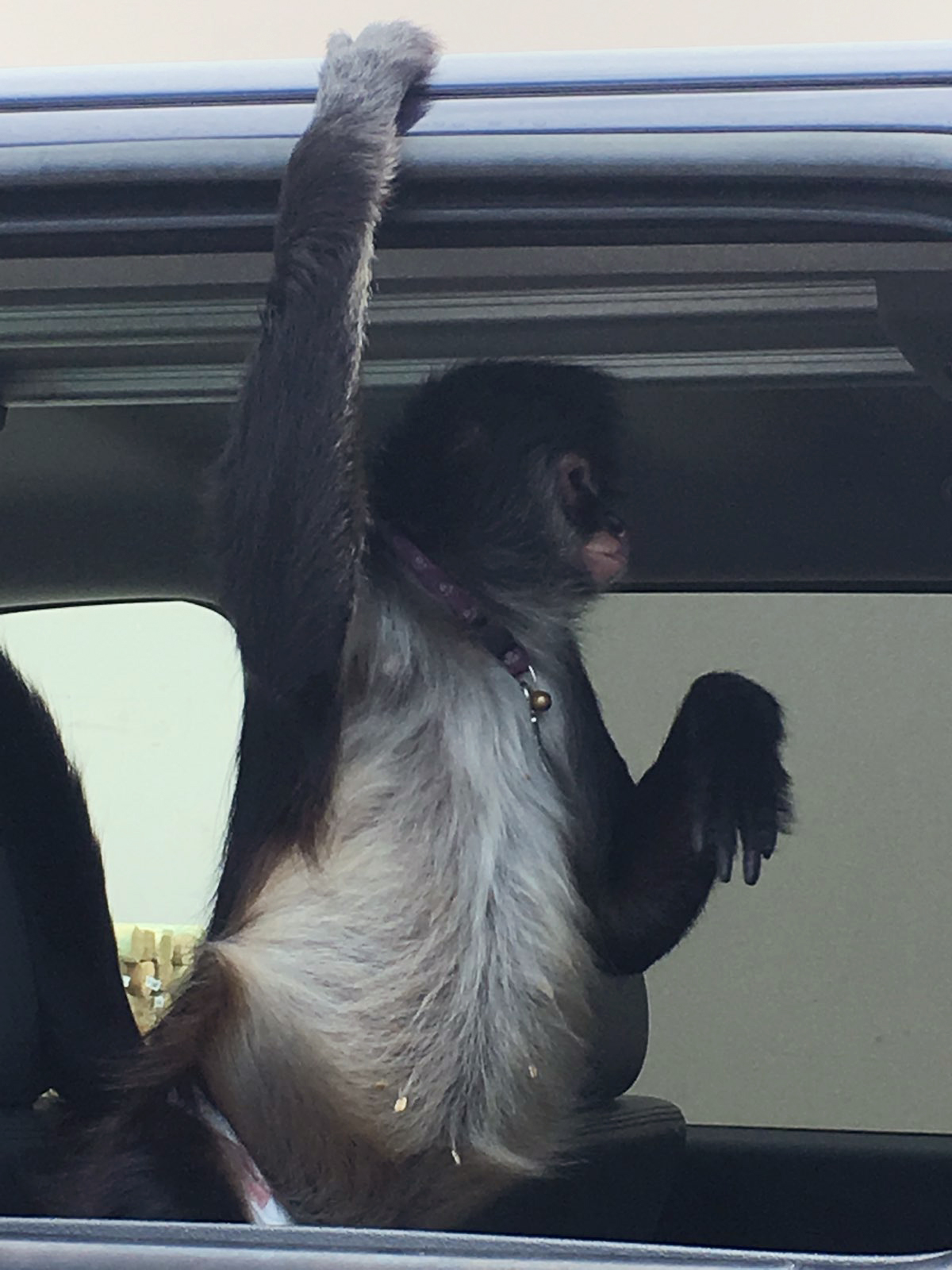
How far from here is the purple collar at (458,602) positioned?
83.5 inches

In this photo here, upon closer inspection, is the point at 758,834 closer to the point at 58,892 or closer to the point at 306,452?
the point at 306,452

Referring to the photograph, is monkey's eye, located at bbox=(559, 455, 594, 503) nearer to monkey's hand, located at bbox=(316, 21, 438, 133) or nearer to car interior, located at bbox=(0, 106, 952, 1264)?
car interior, located at bbox=(0, 106, 952, 1264)

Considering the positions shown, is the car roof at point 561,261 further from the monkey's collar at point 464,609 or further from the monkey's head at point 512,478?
the monkey's collar at point 464,609

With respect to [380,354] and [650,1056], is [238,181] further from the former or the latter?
[650,1056]

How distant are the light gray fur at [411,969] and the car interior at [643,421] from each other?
0.62ft

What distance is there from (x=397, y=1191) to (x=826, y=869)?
1.84m

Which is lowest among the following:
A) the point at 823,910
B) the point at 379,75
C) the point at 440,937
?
the point at 440,937

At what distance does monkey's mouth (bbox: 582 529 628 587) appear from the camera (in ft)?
7.44

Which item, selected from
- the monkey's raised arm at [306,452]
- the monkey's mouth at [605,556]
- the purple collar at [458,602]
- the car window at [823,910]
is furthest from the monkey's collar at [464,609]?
the car window at [823,910]

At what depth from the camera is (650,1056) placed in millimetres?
3508

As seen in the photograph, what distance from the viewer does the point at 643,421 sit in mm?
2309

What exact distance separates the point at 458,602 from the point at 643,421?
1.35ft

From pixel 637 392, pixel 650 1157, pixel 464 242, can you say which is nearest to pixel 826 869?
pixel 650 1157

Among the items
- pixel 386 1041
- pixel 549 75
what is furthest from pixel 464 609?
pixel 549 75
